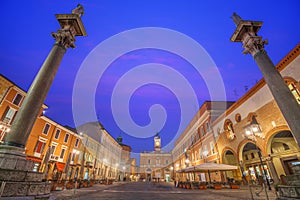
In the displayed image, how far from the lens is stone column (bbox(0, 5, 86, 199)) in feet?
14.5

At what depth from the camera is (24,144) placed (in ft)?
18.7

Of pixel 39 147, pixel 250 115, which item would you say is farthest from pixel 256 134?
pixel 39 147

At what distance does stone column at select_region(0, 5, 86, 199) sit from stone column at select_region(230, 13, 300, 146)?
32.3ft

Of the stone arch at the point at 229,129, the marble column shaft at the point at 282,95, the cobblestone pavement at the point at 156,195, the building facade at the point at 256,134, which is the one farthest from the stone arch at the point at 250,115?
the marble column shaft at the point at 282,95

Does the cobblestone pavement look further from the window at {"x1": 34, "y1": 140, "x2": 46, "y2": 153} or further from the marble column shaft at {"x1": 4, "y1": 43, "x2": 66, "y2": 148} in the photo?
the window at {"x1": 34, "y1": 140, "x2": 46, "y2": 153}

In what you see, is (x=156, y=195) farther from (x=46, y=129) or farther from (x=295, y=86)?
(x=46, y=129)

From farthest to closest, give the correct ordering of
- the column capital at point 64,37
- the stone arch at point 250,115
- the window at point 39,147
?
the window at point 39,147
the stone arch at point 250,115
the column capital at point 64,37

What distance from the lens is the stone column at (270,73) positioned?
20.6 ft

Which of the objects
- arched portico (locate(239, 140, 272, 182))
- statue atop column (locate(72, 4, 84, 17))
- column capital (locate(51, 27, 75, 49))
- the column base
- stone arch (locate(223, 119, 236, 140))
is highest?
statue atop column (locate(72, 4, 84, 17))

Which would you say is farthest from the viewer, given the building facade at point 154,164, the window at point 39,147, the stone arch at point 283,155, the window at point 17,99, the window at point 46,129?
the building facade at point 154,164

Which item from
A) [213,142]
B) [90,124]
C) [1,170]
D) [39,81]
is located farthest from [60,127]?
[213,142]

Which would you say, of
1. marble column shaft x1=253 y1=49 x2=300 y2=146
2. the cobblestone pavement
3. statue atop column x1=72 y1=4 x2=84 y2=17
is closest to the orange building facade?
the cobblestone pavement

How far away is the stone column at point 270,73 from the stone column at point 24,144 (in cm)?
985

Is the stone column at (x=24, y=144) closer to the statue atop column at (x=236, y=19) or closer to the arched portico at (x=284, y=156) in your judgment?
the statue atop column at (x=236, y=19)
